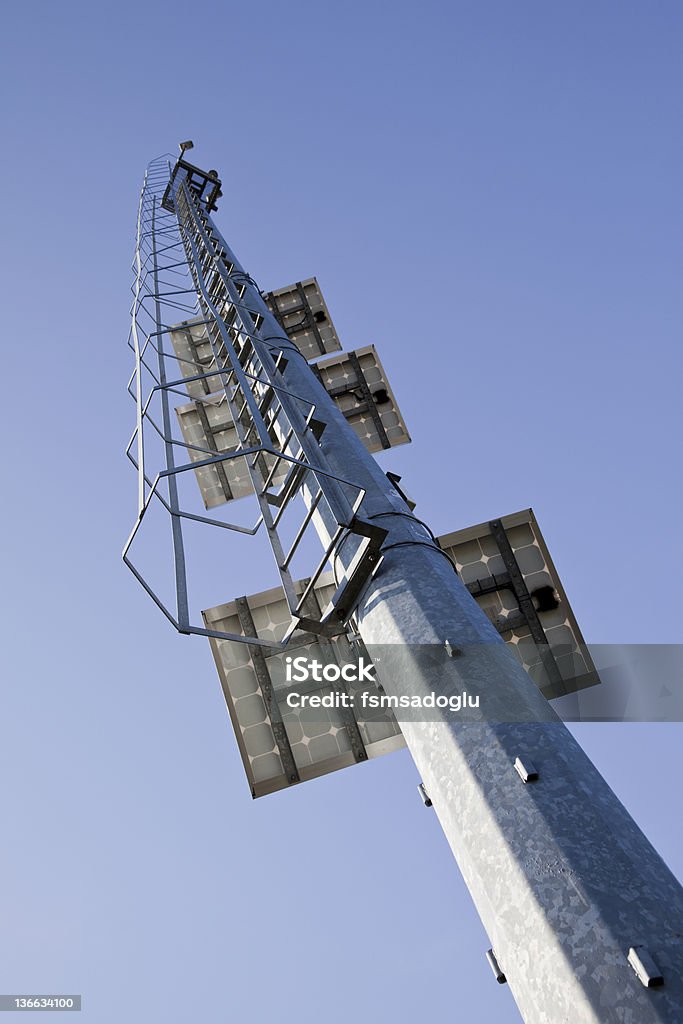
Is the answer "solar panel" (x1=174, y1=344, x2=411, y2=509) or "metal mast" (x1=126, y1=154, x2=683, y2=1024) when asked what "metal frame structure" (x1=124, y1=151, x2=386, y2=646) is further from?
"solar panel" (x1=174, y1=344, x2=411, y2=509)

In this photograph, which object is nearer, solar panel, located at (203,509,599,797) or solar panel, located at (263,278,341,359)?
solar panel, located at (203,509,599,797)

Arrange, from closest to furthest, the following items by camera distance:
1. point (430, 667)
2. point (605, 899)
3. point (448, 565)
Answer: point (605, 899), point (430, 667), point (448, 565)

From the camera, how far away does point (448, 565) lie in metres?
5.11

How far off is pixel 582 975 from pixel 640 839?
2.02ft

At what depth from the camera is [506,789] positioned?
3.45m

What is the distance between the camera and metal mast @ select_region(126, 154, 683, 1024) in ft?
9.34

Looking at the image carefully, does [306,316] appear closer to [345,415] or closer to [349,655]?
[345,415]

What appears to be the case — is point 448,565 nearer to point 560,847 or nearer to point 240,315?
point 560,847

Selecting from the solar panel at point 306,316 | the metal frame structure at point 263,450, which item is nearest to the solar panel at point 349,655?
the metal frame structure at point 263,450

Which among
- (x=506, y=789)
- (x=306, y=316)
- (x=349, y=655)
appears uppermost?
(x=306, y=316)

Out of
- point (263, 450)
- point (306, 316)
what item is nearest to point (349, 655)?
point (263, 450)

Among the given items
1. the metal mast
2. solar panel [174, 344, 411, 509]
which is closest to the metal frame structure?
the metal mast

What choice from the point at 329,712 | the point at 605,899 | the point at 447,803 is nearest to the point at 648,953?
the point at 605,899


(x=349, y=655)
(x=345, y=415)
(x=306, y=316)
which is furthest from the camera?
(x=306, y=316)
